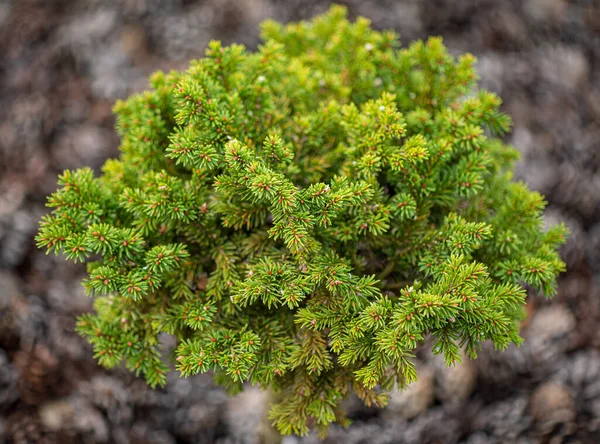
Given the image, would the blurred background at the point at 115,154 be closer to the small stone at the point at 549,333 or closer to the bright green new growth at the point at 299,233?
the small stone at the point at 549,333

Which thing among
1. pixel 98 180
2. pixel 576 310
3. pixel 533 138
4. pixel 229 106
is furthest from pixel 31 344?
pixel 533 138

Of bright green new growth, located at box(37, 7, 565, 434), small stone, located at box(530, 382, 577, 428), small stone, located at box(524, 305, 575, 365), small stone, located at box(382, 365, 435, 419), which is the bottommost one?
small stone, located at box(382, 365, 435, 419)

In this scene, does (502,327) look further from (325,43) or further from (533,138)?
(533,138)

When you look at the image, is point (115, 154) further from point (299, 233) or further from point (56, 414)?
point (299, 233)

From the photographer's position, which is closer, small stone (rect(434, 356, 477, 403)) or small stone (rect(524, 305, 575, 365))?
small stone (rect(434, 356, 477, 403))

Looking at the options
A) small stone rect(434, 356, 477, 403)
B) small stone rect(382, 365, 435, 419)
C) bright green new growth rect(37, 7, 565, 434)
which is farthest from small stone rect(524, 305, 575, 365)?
bright green new growth rect(37, 7, 565, 434)

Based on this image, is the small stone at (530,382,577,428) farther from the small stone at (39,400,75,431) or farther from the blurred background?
the small stone at (39,400,75,431)

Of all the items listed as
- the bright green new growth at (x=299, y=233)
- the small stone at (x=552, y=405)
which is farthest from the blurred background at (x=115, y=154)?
the bright green new growth at (x=299, y=233)
